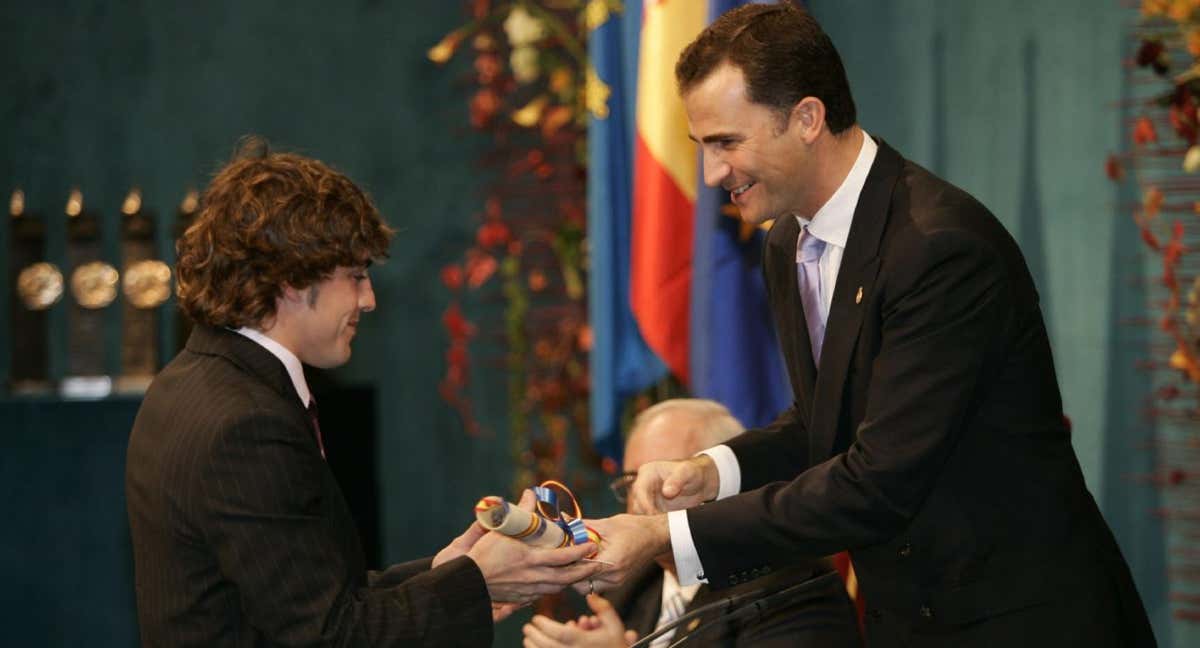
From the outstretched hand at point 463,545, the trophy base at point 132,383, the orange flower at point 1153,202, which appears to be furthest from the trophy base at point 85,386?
the orange flower at point 1153,202

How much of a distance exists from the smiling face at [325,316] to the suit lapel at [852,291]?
67 cm

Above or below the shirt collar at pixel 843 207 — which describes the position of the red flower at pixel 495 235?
below

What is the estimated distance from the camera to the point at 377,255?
2109 mm

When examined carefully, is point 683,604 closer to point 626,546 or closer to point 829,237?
point 626,546

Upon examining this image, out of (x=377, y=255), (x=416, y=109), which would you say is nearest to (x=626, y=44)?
(x=416, y=109)

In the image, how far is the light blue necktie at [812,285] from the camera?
2.30 m

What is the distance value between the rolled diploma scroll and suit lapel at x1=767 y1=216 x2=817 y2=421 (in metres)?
0.44

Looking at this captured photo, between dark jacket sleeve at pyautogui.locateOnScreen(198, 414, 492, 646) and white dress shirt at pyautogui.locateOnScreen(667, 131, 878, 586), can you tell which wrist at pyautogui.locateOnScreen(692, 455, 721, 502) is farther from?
dark jacket sleeve at pyautogui.locateOnScreen(198, 414, 492, 646)

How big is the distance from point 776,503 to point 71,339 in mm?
3452

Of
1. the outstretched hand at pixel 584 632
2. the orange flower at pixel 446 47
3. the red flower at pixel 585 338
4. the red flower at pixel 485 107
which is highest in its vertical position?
the orange flower at pixel 446 47

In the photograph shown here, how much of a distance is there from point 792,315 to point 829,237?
6.3 inches

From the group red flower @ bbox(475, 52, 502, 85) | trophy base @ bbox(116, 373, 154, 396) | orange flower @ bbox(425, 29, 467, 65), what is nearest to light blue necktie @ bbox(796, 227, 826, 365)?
orange flower @ bbox(425, 29, 467, 65)

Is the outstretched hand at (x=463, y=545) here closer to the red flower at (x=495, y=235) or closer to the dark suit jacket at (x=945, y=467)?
the dark suit jacket at (x=945, y=467)

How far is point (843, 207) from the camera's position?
7.25ft
